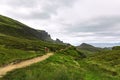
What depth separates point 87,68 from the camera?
6366 centimetres

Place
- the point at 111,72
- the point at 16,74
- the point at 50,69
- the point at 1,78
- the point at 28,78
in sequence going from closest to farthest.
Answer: the point at 28,78 → the point at 1,78 → the point at 16,74 → the point at 50,69 → the point at 111,72

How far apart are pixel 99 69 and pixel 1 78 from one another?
28519mm

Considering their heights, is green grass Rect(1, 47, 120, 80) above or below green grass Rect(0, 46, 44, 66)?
below

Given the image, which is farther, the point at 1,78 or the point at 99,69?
the point at 99,69

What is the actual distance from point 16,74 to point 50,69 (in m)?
7.97

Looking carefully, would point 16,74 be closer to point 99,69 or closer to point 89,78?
point 89,78

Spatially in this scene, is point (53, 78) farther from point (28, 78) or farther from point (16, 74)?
point (16, 74)

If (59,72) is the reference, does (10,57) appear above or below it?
above

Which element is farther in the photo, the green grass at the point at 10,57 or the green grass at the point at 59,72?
the green grass at the point at 10,57

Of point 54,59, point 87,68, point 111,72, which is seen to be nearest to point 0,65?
point 54,59

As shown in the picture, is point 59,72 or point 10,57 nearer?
point 59,72

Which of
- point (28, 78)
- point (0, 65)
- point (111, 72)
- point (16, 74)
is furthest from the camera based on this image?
point (111, 72)

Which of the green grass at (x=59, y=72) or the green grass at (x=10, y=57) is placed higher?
the green grass at (x=10, y=57)

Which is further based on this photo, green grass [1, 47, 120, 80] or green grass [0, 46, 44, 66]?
green grass [0, 46, 44, 66]
